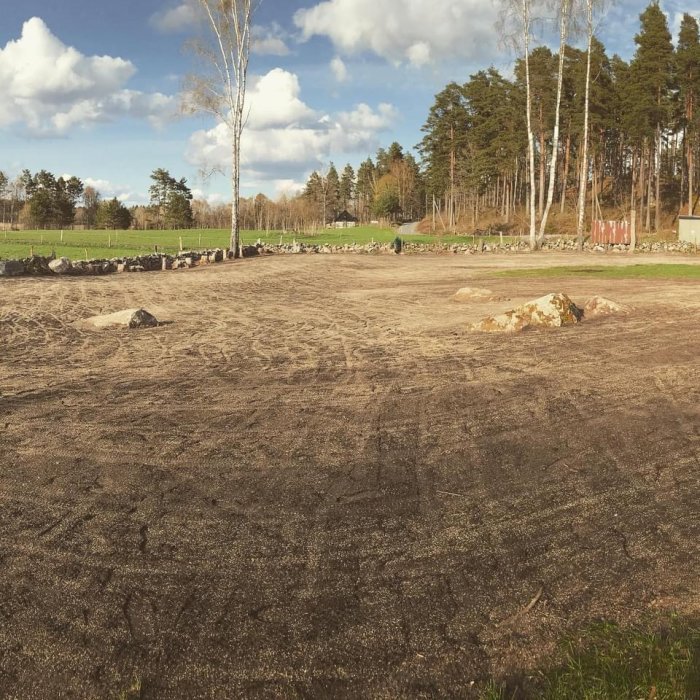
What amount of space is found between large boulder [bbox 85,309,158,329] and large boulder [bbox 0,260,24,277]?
39.5 feet

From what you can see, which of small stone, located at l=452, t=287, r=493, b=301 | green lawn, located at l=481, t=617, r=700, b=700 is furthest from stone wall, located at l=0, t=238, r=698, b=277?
green lawn, located at l=481, t=617, r=700, b=700

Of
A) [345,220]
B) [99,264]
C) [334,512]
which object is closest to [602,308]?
[334,512]

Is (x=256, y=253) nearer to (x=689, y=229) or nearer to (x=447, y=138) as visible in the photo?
(x=689, y=229)

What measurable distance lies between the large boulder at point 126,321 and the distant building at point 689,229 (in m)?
37.0

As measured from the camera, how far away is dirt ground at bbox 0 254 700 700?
2.98 meters

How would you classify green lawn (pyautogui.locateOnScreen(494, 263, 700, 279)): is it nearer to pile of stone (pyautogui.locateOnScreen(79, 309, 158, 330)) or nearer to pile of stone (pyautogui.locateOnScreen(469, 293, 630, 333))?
pile of stone (pyautogui.locateOnScreen(469, 293, 630, 333))

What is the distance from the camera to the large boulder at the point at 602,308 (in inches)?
480

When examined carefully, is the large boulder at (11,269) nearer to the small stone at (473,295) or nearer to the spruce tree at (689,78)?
the small stone at (473,295)

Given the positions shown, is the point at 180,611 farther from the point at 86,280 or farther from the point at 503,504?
the point at 86,280

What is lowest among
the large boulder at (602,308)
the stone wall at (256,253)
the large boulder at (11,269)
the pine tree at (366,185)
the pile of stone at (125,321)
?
the pile of stone at (125,321)

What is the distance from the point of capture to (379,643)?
3.03 metres

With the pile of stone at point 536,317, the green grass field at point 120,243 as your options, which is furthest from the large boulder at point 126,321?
the green grass field at point 120,243

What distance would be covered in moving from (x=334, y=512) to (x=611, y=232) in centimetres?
4034

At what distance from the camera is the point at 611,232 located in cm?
3962
